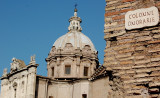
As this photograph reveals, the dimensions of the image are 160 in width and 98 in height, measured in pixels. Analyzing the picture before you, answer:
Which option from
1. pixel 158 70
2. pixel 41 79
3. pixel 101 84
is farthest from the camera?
pixel 41 79

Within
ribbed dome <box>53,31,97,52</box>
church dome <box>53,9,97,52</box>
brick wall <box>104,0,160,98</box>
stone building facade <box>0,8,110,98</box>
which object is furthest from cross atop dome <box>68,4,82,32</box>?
brick wall <box>104,0,160,98</box>

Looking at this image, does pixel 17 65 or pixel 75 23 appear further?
pixel 75 23

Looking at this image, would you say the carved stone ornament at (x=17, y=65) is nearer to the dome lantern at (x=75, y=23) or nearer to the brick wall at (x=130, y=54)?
the dome lantern at (x=75, y=23)

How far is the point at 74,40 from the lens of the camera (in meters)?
39.1

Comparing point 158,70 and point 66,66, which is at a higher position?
point 66,66

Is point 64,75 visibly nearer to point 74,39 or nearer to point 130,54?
point 74,39

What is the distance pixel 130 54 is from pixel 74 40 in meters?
32.0

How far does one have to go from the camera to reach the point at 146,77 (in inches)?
270

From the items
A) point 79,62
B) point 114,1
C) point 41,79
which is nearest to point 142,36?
point 114,1

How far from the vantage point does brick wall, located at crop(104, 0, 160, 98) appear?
22.4 ft

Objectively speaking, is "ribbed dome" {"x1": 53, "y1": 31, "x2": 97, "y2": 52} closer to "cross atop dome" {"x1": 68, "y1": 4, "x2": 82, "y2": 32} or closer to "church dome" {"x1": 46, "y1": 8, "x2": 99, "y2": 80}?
"church dome" {"x1": 46, "y1": 8, "x2": 99, "y2": 80}

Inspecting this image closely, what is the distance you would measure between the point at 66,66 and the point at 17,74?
6.33 metres

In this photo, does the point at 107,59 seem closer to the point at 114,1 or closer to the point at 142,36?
the point at 142,36

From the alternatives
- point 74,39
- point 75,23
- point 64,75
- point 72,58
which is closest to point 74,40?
point 74,39
